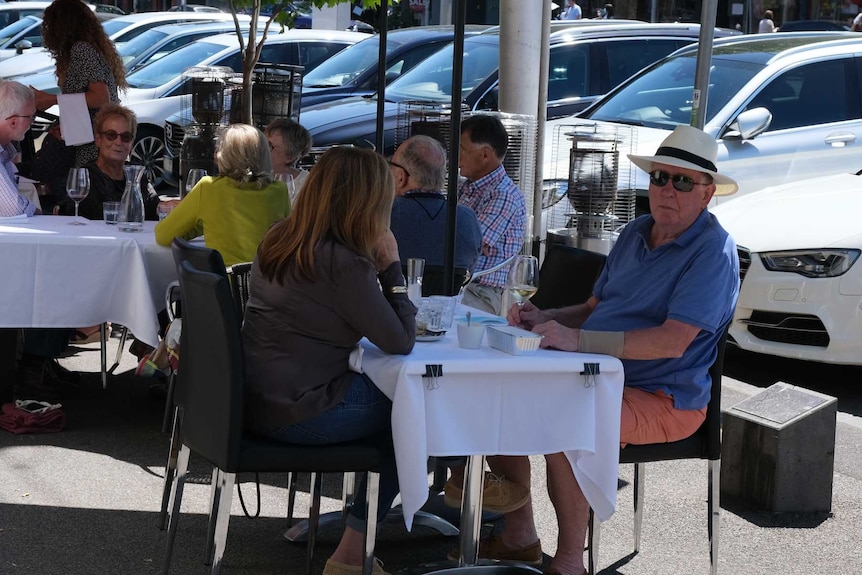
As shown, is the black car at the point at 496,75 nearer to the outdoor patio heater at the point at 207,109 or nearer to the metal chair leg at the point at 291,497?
the outdoor patio heater at the point at 207,109

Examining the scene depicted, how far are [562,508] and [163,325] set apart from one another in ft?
8.10

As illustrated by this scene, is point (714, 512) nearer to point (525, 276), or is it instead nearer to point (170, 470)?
point (525, 276)

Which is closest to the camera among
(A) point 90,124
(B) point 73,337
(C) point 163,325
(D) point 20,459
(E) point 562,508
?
(E) point 562,508

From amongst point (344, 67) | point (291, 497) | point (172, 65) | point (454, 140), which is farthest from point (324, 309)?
point (172, 65)

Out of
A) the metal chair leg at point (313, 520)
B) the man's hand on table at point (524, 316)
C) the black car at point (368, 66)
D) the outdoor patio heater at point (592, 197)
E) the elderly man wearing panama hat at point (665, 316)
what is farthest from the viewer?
the black car at point (368, 66)

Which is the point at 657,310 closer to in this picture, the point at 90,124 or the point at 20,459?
the point at 20,459

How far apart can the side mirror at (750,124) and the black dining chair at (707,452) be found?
497cm

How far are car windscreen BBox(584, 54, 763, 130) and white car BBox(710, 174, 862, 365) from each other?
6.66 feet

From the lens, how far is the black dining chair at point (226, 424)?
3.63 meters

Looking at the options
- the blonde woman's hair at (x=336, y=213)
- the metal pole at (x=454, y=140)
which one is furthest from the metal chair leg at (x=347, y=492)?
the blonde woman's hair at (x=336, y=213)

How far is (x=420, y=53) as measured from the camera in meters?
12.3

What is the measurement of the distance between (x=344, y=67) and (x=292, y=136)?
6252mm

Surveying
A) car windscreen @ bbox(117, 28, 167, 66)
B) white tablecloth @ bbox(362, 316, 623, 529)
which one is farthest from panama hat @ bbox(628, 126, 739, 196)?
car windscreen @ bbox(117, 28, 167, 66)

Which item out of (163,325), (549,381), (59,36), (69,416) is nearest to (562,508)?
(549,381)
